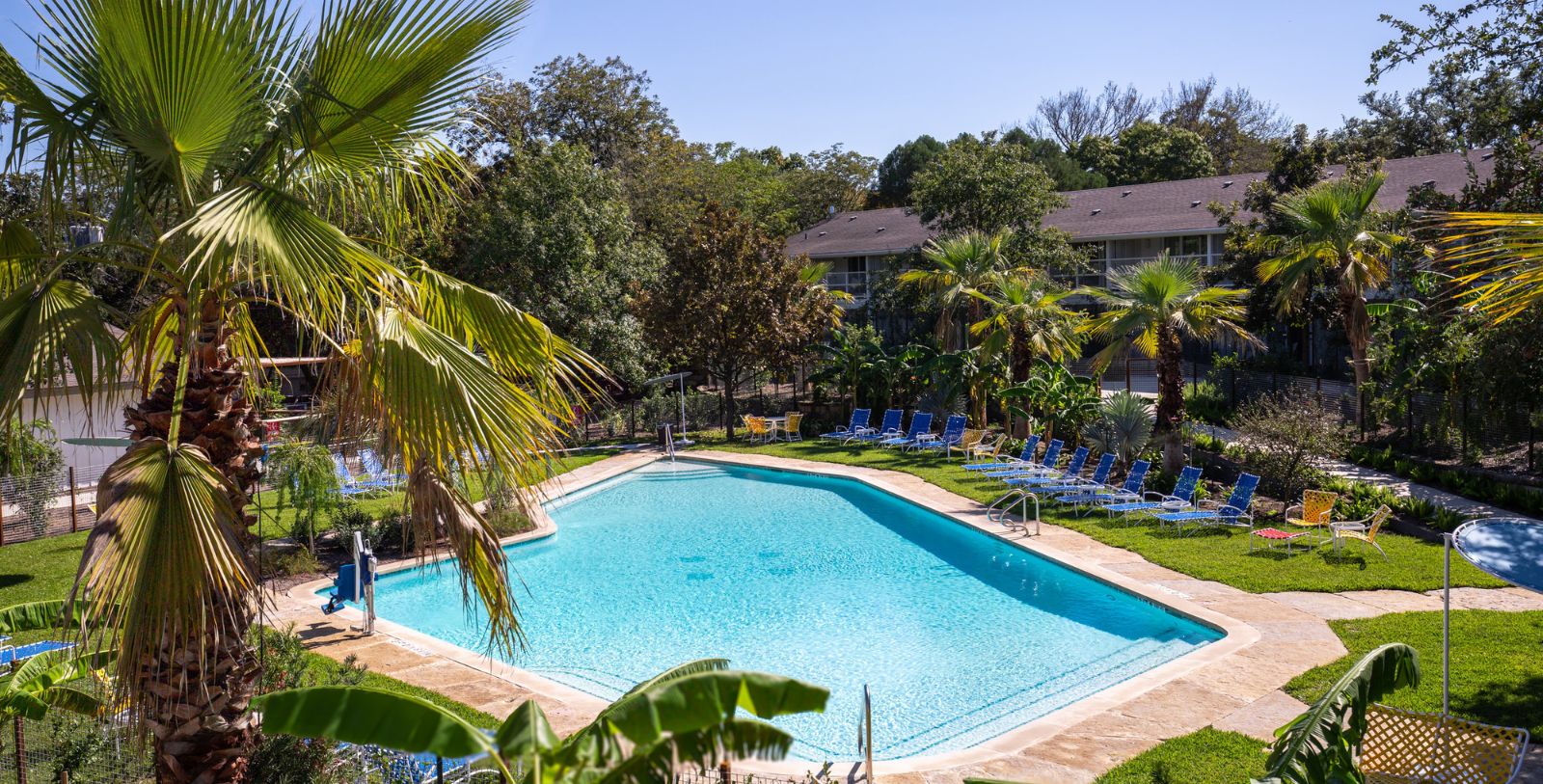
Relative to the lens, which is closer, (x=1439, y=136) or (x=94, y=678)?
(x=94, y=678)

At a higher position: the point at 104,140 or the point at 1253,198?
the point at 1253,198

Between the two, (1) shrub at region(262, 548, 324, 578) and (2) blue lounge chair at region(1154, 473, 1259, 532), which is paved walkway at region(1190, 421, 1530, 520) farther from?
(1) shrub at region(262, 548, 324, 578)

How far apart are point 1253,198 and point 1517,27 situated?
41.0 ft

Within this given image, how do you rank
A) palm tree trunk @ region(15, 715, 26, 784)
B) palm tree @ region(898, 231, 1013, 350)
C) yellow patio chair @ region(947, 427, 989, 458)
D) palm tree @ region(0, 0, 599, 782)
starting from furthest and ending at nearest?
1. palm tree @ region(898, 231, 1013, 350)
2. yellow patio chair @ region(947, 427, 989, 458)
3. palm tree trunk @ region(15, 715, 26, 784)
4. palm tree @ region(0, 0, 599, 782)

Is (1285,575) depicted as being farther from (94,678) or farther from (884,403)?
(884,403)

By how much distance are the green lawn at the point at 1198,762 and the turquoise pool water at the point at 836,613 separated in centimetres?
208

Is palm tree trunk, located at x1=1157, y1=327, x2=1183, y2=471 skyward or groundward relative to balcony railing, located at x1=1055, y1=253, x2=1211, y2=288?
groundward

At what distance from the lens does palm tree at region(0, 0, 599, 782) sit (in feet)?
14.2

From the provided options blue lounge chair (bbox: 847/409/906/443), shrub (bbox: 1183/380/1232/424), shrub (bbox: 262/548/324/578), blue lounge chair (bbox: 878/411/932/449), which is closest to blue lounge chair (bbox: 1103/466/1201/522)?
blue lounge chair (bbox: 878/411/932/449)

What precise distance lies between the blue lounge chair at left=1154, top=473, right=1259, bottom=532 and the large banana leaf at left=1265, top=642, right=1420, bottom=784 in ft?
32.6

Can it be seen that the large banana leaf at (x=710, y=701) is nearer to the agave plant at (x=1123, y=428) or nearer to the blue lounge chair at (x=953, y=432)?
the agave plant at (x=1123, y=428)

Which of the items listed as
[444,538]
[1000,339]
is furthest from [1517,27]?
[444,538]

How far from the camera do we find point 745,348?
1042 inches

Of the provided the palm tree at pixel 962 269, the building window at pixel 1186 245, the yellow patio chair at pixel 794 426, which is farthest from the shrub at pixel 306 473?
the building window at pixel 1186 245
